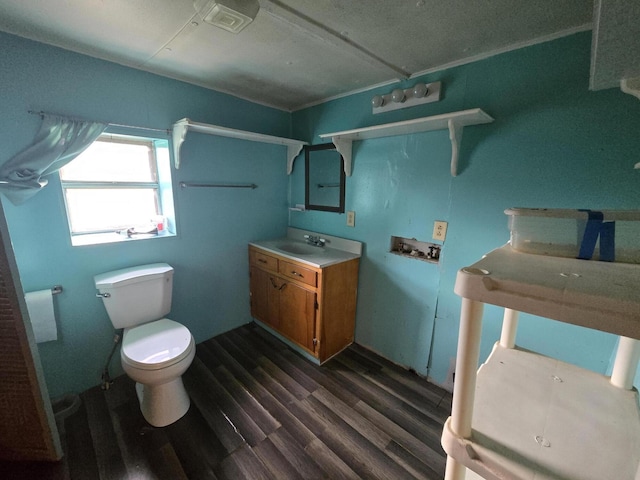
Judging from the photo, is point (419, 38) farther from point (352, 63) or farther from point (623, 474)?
point (623, 474)

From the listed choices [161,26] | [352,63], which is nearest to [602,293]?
[352,63]

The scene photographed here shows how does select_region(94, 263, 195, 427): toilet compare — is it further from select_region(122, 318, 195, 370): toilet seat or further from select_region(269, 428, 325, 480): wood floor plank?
A: select_region(269, 428, 325, 480): wood floor plank

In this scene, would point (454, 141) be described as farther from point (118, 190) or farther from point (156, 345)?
point (118, 190)

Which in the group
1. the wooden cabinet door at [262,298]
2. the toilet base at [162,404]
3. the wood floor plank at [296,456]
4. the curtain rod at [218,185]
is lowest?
the wood floor plank at [296,456]

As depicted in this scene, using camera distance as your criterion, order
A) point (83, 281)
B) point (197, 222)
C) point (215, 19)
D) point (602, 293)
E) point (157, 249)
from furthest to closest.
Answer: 1. point (197, 222)
2. point (157, 249)
3. point (83, 281)
4. point (215, 19)
5. point (602, 293)

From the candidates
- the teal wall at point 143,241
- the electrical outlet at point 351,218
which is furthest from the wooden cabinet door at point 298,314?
the electrical outlet at point 351,218

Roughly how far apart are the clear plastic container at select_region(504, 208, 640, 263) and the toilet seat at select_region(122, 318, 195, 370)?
172 cm

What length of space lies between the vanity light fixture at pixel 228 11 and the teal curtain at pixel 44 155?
1054 millimetres

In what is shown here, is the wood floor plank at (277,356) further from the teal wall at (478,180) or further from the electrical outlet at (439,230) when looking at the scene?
the electrical outlet at (439,230)

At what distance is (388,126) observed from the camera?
161 cm

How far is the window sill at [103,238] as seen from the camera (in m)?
1.68

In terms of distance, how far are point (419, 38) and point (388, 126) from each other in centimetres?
45

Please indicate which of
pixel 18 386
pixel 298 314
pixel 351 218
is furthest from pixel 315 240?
pixel 18 386

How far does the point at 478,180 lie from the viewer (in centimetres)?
153
